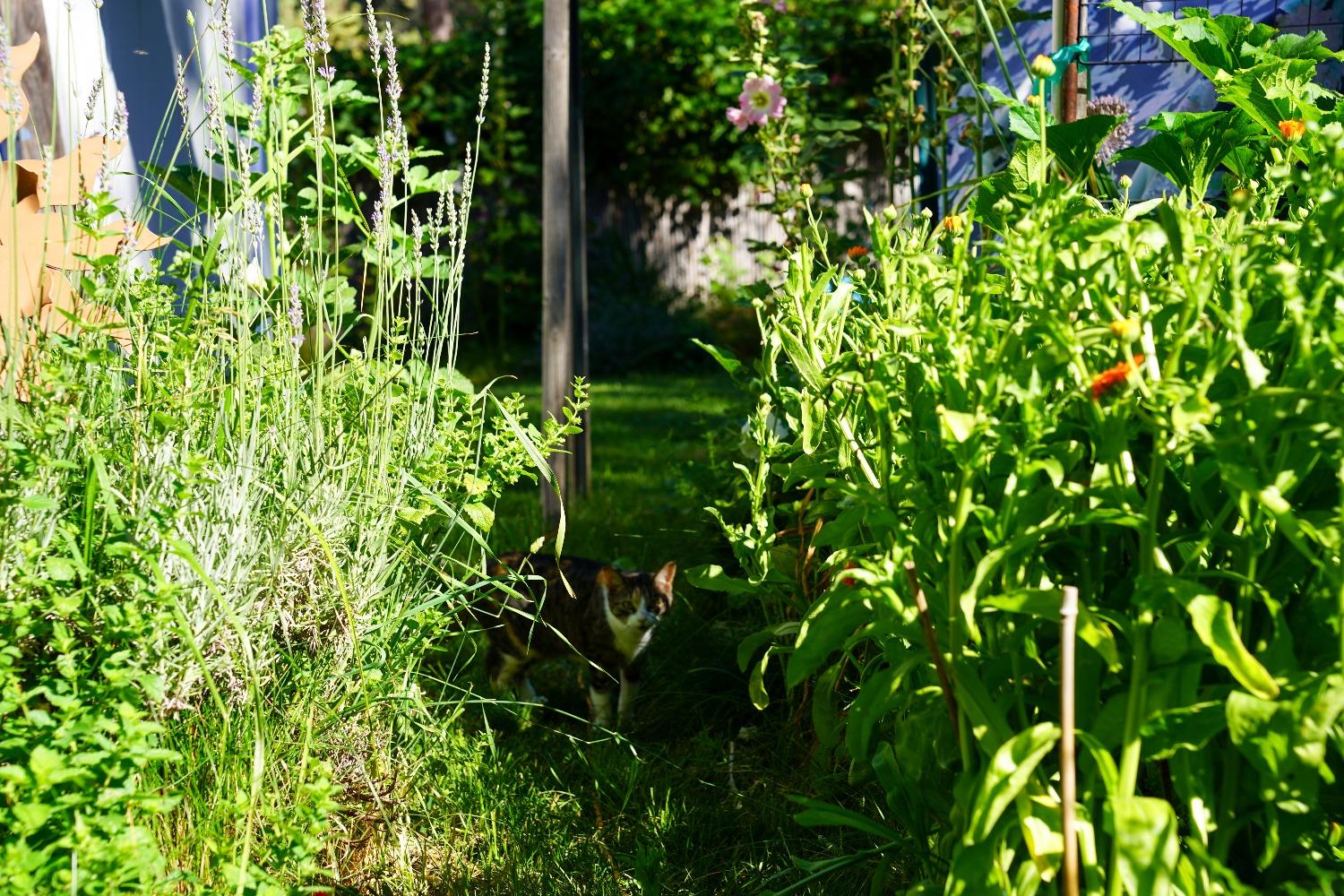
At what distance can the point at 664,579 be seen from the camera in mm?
2887

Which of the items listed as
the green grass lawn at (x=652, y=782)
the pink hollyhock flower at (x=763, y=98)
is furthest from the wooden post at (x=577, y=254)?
the green grass lawn at (x=652, y=782)

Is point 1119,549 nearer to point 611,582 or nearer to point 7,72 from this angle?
point 611,582

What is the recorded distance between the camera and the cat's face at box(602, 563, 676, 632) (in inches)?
109

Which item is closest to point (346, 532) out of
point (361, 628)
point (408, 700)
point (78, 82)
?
point (361, 628)

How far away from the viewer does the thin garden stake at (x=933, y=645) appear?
1353mm

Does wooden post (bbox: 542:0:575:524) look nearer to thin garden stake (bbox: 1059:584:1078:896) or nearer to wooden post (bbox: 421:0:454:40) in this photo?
thin garden stake (bbox: 1059:584:1078:896)

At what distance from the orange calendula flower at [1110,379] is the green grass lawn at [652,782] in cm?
98

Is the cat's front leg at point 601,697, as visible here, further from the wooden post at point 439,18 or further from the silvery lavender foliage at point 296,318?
the wooden post at point 439,18

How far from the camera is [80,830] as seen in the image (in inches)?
56.0

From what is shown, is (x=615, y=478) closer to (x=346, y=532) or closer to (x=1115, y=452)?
(x=346, y=532)

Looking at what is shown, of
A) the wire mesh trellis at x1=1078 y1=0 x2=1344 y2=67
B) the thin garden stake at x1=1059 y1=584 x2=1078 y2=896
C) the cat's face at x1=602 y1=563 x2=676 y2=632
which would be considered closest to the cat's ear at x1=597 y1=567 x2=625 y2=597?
the cat's face at x1=602 y1=563 x2=676 y2=632

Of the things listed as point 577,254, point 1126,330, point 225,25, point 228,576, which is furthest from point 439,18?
point 1126,330

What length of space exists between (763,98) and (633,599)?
193cm

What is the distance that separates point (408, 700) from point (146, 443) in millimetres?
574
